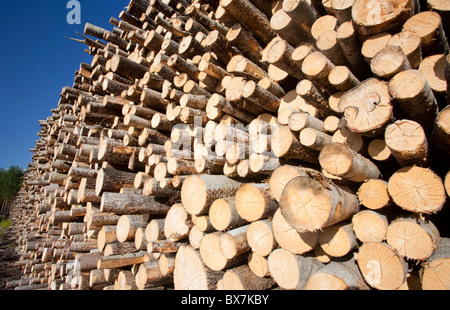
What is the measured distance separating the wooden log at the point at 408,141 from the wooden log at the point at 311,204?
0.47 meters

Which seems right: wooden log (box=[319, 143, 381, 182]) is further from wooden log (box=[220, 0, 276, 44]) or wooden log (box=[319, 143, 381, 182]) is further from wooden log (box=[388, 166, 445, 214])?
wooden log (box=[220, 0, 276, 44])

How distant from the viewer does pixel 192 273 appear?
2293 mm

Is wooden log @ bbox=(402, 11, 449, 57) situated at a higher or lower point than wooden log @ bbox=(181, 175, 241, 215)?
higher

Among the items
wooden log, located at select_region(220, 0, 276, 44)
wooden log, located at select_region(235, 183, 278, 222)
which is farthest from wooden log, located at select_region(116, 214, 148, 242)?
wooden log, located at select_region(220, 0, 276, 44)

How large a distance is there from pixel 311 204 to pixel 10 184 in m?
36.2

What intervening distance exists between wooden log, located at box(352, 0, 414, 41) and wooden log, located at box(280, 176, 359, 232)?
4.18 feet

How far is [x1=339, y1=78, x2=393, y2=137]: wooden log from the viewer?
1.65 meters

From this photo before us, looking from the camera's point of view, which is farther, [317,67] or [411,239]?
[317,67]

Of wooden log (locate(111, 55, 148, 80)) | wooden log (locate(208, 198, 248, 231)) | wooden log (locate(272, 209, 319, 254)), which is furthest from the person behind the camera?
wooden log (locate(111, 55, 148, 80))

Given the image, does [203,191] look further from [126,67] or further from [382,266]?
[126,67]

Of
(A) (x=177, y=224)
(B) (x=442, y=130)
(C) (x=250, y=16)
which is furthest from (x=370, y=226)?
(C) (x=250, y=16)

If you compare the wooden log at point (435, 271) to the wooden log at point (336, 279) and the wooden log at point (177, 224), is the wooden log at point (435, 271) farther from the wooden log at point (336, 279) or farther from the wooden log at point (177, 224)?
the wooden log at point (177, 224)

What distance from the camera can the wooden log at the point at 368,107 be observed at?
5.41 feet

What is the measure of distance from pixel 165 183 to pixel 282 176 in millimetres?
1475
